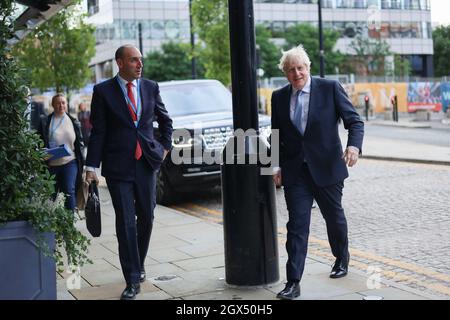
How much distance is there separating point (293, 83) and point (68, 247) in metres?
2.06

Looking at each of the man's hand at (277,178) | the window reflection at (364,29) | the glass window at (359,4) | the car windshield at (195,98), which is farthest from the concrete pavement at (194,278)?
the glass window at (359,4)

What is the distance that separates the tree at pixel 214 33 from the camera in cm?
3219

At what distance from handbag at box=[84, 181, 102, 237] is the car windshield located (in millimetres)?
6048

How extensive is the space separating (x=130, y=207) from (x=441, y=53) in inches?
3769

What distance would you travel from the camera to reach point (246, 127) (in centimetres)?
522

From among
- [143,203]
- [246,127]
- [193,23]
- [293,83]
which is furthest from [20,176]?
[193,23]

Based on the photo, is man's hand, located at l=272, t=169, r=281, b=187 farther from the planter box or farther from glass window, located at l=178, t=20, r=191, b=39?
glass window, located at l=178, t=20, r=191, b=39

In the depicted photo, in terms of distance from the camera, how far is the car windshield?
11.4m

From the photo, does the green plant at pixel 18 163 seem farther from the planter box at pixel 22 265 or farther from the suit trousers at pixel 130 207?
the suit trousers at pixel 130 207

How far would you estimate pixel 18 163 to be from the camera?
4.39m

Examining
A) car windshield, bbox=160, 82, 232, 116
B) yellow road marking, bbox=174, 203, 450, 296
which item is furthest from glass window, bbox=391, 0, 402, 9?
yellow road marking, bbox=174, 203, 450, 296

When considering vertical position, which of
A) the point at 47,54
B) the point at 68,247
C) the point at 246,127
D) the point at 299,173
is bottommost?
the point at 68,247

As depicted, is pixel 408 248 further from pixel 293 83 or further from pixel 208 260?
pixel 293 83

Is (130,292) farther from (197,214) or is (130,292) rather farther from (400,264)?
(197,214)
